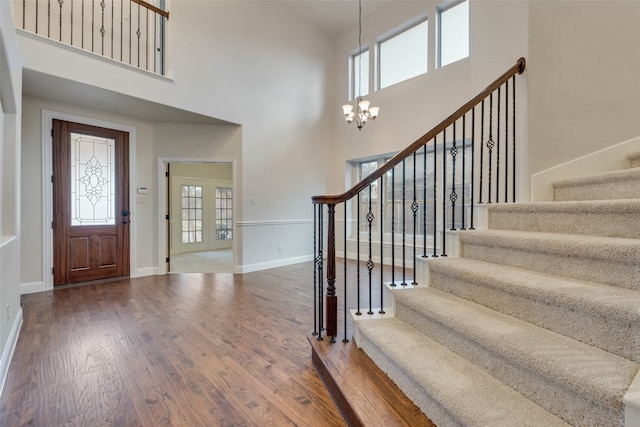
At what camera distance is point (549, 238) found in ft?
5.14

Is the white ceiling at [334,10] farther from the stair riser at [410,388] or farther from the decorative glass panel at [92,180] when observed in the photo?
the stair riser at [410,388]

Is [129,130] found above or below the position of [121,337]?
above

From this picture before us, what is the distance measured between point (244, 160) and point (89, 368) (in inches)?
147

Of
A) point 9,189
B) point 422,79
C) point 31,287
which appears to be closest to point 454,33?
point 422,79

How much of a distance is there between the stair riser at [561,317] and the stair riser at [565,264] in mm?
279

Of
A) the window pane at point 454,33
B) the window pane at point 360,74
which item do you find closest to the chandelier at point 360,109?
the window pane at point 360,74

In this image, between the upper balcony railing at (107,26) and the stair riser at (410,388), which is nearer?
the stair riser at (410,388)

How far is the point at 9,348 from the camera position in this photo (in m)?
2.15

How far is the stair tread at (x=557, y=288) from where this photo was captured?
1040 mm

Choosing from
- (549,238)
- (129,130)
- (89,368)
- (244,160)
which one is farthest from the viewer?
(244,160)

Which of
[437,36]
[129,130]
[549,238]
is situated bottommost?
[549,238]

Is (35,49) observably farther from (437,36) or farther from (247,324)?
(437,36)

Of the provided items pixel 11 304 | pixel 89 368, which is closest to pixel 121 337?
pixel 89 368

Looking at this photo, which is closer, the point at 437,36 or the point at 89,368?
the point at 89,368
